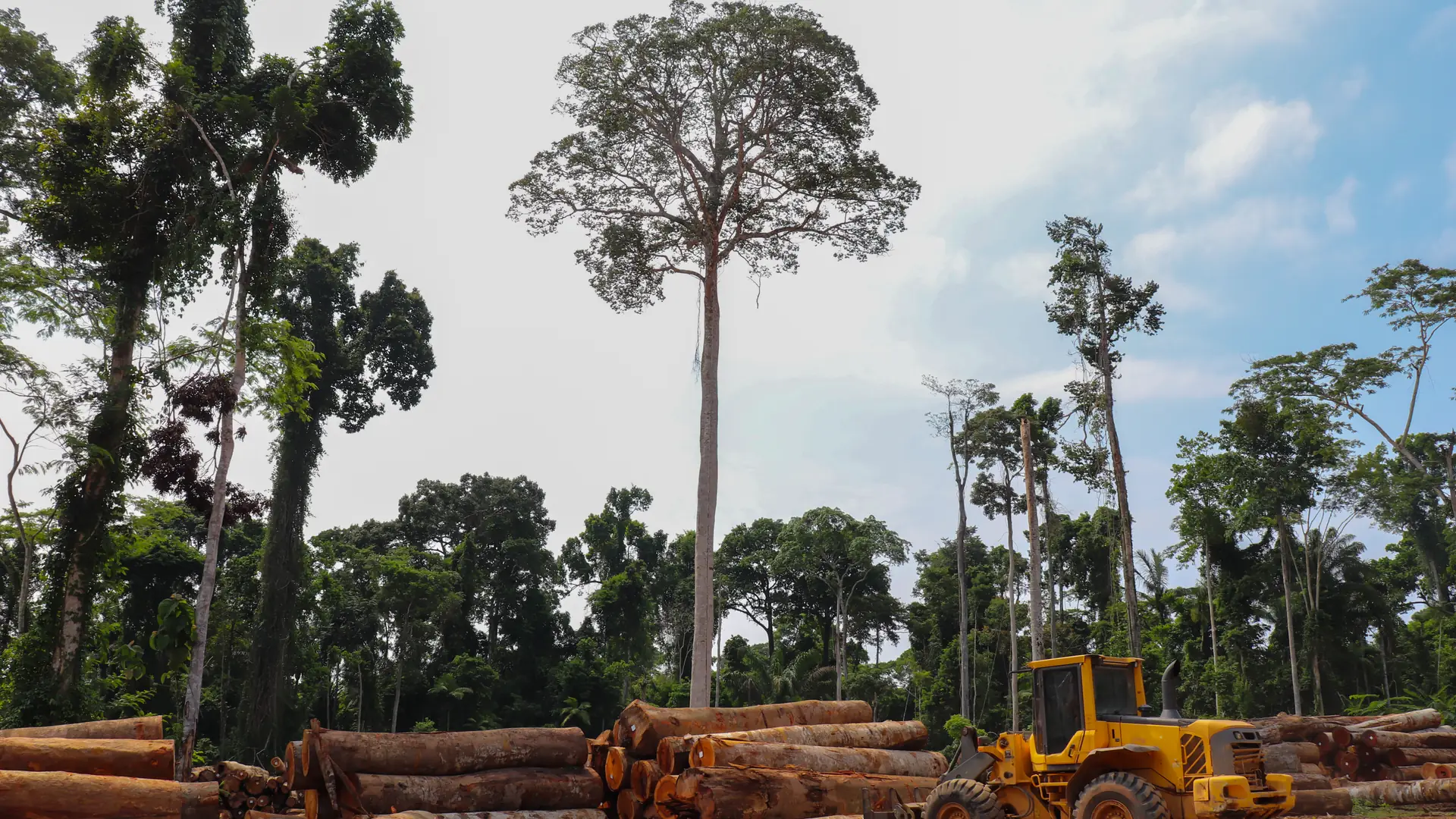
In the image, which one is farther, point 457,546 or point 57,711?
point 457,546

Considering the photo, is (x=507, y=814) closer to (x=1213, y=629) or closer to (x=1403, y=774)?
(x=1403, y=774)

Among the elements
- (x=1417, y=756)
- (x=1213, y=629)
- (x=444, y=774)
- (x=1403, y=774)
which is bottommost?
(x=1403, y=774)

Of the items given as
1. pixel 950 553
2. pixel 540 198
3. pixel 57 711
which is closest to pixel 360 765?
pixel 57 711

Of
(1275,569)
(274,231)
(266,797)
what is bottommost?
(266,797)

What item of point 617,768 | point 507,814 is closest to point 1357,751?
point 617,768

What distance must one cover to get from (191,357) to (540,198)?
308 inches

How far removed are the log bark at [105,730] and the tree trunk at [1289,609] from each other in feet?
120

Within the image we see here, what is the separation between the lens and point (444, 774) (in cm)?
1191

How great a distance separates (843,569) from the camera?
166 feet

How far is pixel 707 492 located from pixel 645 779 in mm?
7987

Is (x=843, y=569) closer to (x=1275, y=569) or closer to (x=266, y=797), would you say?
(x=1275, y=569)

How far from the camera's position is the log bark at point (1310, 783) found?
55.5ft

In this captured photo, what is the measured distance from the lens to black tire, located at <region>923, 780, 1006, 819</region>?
31.7 ft

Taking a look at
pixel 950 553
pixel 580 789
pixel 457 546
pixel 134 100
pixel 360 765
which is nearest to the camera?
pixel 360 765
